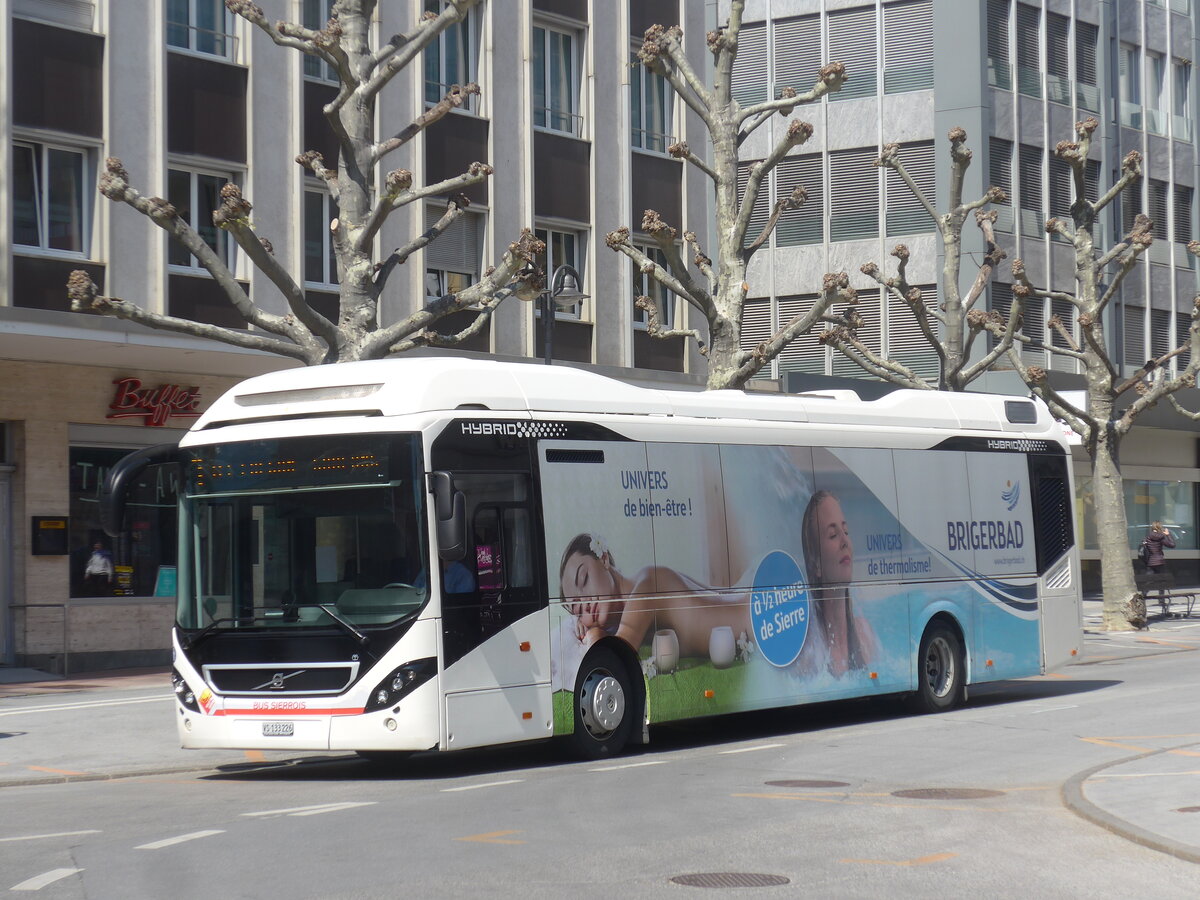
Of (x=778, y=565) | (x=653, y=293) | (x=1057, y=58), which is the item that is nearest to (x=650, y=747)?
(x=778, y=565)

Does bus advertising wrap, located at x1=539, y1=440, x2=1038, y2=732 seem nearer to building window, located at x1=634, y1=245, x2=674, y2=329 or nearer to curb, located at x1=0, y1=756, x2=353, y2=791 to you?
curb, located at x1=0, y1=756, x2=353, y2=791

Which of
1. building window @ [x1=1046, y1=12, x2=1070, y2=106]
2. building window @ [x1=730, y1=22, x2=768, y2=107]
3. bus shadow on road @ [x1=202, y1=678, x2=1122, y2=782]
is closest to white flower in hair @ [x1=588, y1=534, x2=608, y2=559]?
bus shadow on road @ [x1=202, y1=678, x2=1122, y2=782]

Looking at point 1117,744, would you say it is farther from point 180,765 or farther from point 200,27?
point 200,27

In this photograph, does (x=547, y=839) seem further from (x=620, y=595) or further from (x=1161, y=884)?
(x=620, y=595)

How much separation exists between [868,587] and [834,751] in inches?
116

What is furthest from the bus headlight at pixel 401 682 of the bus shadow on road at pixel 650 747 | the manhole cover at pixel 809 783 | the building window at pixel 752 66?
the building window at pixel 752 66

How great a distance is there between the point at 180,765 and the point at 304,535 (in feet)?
10.4

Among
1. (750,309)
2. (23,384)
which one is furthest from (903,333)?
(23,384)

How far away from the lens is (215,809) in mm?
11250

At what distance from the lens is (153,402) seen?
978 inches

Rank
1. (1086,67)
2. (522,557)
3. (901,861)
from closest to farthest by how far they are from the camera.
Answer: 1. (901,861)
2. (522,557)
3. (1086,67)

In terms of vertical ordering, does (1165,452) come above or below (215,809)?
above

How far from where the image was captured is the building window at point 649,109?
103ft

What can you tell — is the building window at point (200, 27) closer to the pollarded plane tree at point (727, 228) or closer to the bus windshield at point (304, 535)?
the pollarded plane tree at point (727, 228)
